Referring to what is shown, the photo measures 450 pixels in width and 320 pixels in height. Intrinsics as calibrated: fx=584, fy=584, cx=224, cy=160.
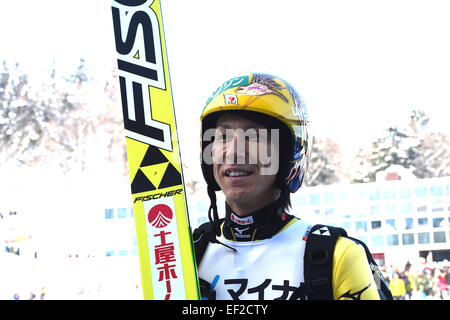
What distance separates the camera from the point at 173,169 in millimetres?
2391

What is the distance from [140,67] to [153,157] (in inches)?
15.2

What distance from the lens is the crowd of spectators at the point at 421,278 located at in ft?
53.8

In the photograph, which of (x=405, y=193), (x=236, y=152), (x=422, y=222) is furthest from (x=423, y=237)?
(x=236, y=152)

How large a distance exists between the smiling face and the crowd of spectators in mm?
14633

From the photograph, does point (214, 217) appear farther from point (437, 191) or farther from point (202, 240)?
point (437, 191)

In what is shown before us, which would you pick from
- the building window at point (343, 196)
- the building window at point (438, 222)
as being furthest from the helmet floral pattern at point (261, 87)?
the building window at point (438, 222)

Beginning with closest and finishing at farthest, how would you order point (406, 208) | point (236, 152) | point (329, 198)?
1. point (236, 152)
2. point (406, 208)
3. point (329, 198)

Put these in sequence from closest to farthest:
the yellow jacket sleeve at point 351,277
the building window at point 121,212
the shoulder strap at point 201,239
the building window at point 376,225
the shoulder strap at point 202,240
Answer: the yellow jacket sleeve at point 351,277 < the shoulder strap at point 202,240 < the shoulder strap at point 201,239 < the building window at point 376,225 < the building window at point 121,212

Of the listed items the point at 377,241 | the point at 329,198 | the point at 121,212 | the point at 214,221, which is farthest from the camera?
the point at 121,212

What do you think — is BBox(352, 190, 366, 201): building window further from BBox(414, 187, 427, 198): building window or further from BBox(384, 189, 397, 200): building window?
BBox(414, 187, 427, 198): building window

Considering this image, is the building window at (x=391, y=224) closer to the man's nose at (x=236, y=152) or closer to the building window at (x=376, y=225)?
the building window at (x=376, y=225)

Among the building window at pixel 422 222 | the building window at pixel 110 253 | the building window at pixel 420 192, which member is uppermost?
the building window at pixel 420 192

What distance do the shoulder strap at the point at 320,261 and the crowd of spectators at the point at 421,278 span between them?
14.6m

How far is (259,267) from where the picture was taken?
2436mm
